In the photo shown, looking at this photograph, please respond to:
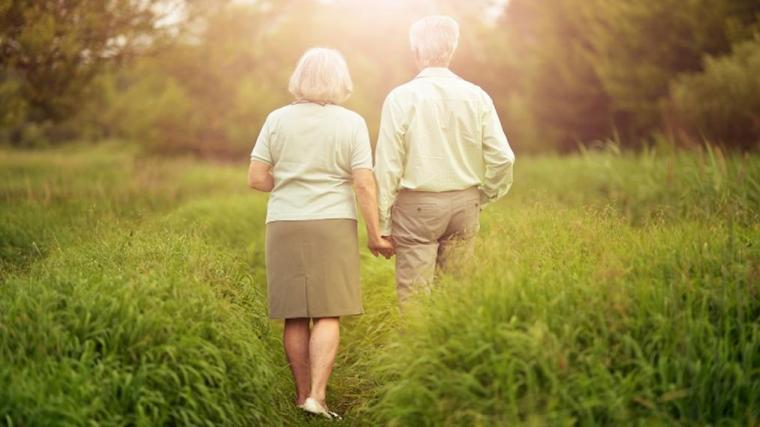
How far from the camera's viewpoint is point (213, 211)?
9.98m

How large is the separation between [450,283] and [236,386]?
1.27 metres

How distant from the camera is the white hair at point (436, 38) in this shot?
198 inches

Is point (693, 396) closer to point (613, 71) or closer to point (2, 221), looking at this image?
point (2, 221)

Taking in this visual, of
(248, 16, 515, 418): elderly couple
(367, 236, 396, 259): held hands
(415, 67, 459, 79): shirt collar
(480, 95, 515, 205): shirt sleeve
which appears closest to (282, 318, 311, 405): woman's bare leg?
(248, 16, 515, 418): elderly couple

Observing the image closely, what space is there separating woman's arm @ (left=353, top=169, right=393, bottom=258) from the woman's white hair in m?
0.49

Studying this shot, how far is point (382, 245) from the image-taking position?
198 inches

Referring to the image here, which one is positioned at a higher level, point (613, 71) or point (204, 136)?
point (613, 71)

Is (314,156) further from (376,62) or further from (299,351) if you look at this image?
(376,62)

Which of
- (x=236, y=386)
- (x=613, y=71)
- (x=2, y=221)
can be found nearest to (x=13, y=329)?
(x=236, y=386)

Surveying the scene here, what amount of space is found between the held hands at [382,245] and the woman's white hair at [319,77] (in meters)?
0.89

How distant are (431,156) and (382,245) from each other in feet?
2.01

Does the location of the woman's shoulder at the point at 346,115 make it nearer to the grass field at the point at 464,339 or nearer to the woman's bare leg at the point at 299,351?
the grass field at the point at 464,339

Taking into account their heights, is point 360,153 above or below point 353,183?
above

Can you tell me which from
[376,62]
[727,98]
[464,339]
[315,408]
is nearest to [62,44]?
[315,408]
